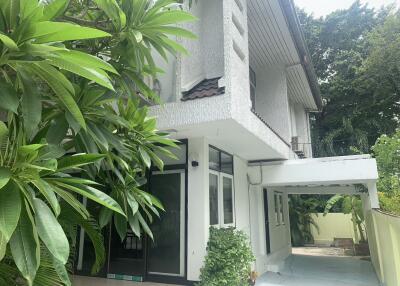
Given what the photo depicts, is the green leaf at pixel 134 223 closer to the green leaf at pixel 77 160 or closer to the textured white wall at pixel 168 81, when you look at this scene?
the green leaf at pixel 77 160

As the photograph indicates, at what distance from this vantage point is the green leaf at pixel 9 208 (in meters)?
1.81

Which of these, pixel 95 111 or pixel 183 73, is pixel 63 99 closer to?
pixel 95 111

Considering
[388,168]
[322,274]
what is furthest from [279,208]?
[388,168]

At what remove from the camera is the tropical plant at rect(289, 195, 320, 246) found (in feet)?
69.4

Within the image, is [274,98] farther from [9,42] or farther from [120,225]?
[9,42]

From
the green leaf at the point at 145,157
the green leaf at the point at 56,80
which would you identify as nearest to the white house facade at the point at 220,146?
the green leaf at the point at 145,157

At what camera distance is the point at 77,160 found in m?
2.49

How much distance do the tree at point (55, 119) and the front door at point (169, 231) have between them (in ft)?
10.7

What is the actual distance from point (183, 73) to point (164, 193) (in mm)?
2753

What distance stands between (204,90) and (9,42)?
4.42 meters

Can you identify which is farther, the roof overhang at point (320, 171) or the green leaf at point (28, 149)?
the roof overhang at point (320, 171)

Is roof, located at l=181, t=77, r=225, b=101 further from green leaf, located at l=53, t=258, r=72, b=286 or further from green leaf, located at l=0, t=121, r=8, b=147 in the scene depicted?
green leaf, located at l=53, t=258, r=72, b=286

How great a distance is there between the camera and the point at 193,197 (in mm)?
7070

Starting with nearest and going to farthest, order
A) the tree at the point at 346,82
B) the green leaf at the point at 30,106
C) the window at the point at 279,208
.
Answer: the green leaf at the point at 30,106, the window at the point at 279,208, the tree at the point at 346,82
